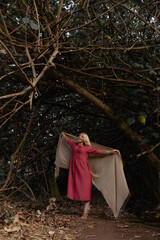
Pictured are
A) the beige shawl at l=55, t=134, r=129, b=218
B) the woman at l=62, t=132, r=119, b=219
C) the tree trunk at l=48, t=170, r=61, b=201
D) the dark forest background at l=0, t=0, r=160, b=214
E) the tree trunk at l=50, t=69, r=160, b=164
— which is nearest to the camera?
the dark forest background at l=0, t=0, r=160, b=214

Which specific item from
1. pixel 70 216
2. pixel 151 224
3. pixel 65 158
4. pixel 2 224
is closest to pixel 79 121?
pixel 65 158

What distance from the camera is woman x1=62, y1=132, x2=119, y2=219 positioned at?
566cm

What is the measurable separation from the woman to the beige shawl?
0.17 meters

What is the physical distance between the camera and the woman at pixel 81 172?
566cm

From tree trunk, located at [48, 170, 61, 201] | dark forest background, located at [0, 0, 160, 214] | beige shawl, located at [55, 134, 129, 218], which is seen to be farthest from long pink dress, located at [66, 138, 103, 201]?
tree trunk, located at [48, 170, 61, 201]

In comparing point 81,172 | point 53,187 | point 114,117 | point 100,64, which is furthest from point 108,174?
point 53,187

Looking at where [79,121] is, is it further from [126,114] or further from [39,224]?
[39,224]

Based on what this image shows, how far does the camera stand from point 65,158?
6.09 meters

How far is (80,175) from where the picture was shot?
225 inches

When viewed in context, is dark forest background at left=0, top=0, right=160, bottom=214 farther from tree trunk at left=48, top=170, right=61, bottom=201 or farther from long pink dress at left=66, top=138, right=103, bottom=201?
tree trunk at left=48, top=170, right=61, bottom=201

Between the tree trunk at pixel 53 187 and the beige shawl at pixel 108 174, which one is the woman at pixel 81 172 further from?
the tree trunk at pixel 53 187

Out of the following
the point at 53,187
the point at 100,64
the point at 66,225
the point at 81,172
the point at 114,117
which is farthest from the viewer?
the point at 53,187

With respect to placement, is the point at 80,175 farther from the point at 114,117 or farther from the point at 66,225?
the point at 114,117

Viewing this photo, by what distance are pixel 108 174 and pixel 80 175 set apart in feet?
1.64
